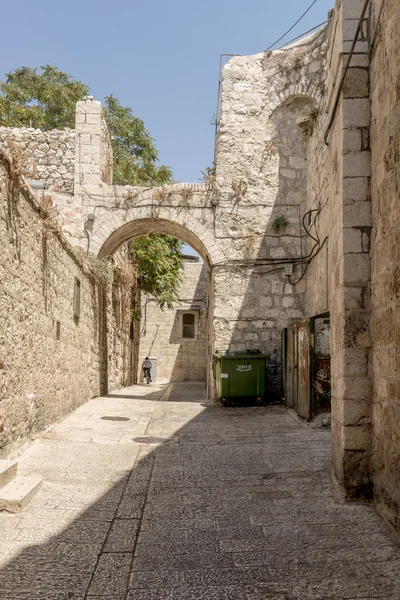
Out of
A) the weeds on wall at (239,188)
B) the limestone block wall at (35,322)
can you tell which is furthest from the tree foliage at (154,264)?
the limestone block wall at (35,322)

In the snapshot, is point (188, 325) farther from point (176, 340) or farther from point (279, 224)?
point (279, 224)

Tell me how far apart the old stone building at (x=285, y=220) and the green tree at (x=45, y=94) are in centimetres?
966

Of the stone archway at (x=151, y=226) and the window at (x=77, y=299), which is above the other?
the stone archway at (x=151, y=226)

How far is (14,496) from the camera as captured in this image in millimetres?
3746

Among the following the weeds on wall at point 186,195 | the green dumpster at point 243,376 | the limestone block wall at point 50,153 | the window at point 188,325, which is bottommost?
the green dumpster at point 243,376

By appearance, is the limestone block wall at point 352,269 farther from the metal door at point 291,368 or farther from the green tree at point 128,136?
the green tree at point 128,136

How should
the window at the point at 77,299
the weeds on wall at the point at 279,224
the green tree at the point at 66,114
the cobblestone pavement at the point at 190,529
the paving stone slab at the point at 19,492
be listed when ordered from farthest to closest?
1. the green tree at the point at 66,114
2. the weeds on wall at the point at 279,224
3. the window at the point at 77,299
4. the paving stone slab at the point at 19,492
5. the cobblestone pavement at the point at 190,529

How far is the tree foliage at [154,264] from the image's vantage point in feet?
54.6

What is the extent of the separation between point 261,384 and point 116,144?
648 inches

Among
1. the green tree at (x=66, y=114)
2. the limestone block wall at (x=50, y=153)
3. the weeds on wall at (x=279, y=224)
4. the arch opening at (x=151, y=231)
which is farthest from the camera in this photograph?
the green tree at (x=66, y=114)

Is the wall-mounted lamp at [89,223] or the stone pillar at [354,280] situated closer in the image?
the stone pillar at [354,280]

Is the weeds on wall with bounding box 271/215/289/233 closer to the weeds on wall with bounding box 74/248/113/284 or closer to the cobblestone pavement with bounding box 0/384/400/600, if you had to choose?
the weeds on wall with bounding box 74/248/113/284

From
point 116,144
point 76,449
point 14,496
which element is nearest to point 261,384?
point 76,449

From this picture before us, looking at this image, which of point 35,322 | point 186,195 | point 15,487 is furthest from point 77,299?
point 15,487
